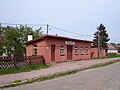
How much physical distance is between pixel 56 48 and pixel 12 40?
14.1 m

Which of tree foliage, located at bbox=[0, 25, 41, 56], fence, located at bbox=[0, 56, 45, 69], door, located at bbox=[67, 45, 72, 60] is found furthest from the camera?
tree foliage, located at bbox=[0, 25, 41, 56]

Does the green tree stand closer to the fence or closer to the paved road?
the fence

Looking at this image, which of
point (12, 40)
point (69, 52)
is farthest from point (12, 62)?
point (12, 40)

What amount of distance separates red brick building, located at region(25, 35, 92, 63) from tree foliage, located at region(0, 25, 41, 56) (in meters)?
9.04

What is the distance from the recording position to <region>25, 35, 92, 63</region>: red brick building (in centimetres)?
2508

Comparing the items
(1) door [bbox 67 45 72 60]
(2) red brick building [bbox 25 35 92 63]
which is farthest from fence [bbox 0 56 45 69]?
(1) door [bbox 67 45 72 60]

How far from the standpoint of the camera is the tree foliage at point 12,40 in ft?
122

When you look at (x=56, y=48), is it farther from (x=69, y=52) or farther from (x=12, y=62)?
(x=12, y=62)

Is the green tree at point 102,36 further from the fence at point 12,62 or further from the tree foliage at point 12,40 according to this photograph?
the fence at point 12,62

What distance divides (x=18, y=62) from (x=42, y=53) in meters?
7.20

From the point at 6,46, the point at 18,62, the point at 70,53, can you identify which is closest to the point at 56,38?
the point at 70,53

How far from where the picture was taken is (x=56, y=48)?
26766mm

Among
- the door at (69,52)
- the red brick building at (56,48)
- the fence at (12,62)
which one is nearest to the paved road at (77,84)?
the fence at (12,62)

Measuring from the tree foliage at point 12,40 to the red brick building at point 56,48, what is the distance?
A: 9.04 metres
